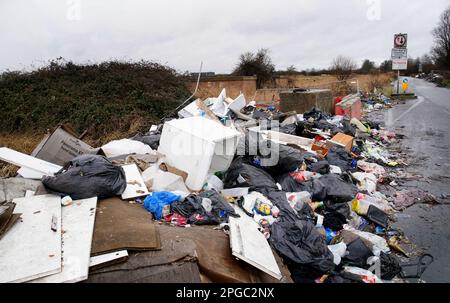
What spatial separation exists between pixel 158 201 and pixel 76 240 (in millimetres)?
1056

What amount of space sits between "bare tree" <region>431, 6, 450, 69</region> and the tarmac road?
1949 inches

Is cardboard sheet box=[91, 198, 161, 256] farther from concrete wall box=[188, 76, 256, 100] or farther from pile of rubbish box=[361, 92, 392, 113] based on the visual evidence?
pile of rubbish box=[361, 92, 392, 113]

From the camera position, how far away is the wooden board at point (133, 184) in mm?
3627

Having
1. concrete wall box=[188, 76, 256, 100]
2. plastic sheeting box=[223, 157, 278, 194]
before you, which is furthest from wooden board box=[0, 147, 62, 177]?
concrete wall box=[188, 76, 256, 100]

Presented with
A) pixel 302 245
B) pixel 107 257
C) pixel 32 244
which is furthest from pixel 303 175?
pixel 32 244

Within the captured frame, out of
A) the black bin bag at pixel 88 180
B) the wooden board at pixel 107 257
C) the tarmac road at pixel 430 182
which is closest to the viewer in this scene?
the wooden board at pixel 107 257

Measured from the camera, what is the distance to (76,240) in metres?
2.53

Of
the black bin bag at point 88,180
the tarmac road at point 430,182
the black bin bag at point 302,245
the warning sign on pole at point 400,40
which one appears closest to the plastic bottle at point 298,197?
the black bin bag at point 302,245

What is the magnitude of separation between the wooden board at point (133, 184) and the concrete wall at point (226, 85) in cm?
874

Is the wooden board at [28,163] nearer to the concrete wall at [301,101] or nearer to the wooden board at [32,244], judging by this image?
the wooden board at [32,244]

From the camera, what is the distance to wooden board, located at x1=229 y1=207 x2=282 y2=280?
263 centimetres

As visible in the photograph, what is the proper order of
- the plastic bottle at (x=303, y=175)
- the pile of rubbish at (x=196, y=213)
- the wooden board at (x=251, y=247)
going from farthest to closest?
the plastic bottle at (x=303, y=175) < the wooden board at (x=251, y=247) < the pile of rubbish at (x=196, y=213)

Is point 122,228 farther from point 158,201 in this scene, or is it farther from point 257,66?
point 257,66

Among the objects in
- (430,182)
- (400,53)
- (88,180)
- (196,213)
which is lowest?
(430,182)
